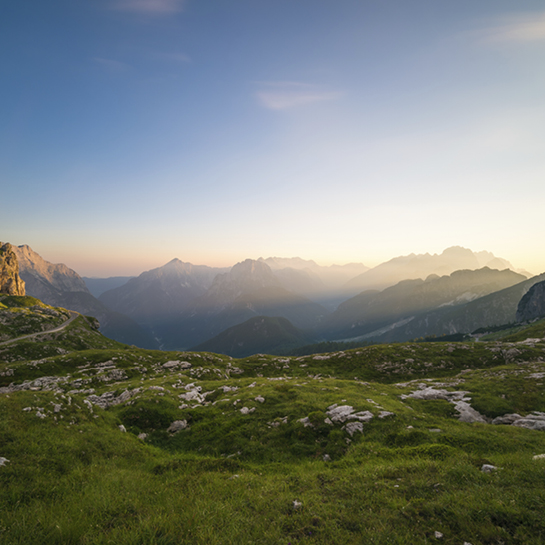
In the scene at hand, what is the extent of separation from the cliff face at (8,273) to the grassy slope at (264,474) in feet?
714

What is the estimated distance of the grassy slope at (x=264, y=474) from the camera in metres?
7.05

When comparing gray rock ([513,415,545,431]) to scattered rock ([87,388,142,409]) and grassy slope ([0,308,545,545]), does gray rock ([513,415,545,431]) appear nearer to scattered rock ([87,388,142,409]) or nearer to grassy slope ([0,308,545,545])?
grassy slope ([0,308,545,545])

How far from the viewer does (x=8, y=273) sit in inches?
6516

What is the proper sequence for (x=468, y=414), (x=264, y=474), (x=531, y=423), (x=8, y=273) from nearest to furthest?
1. (x=264, y=474)
2. (x=531, y=423)
3. (x=468, y=414)
4. (x=8, y=273)

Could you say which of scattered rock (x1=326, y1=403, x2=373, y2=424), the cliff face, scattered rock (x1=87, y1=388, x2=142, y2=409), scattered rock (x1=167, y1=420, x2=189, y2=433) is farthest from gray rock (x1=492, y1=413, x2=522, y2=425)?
the cliff face

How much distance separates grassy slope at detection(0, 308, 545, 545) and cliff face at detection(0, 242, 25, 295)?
21749cm

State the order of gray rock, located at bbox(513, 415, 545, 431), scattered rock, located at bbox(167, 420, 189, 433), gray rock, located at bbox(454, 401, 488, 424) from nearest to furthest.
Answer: gray rock, located at bbox(513, 415, 545, 431), scattered rock, located at bbox(167, 420, 189, 433), gray rock, located at bbox(454, 401, 488, 424)

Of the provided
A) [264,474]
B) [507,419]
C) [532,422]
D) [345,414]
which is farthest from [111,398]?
[532,422]

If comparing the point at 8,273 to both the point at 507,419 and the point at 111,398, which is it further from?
the point at 507,419

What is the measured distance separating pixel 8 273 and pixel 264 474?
24074 centimetres

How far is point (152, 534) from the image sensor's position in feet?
21.2

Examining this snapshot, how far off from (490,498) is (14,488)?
53.7ft

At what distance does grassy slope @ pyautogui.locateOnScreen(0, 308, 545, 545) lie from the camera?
705cm

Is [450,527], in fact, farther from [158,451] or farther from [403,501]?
[158,451]
